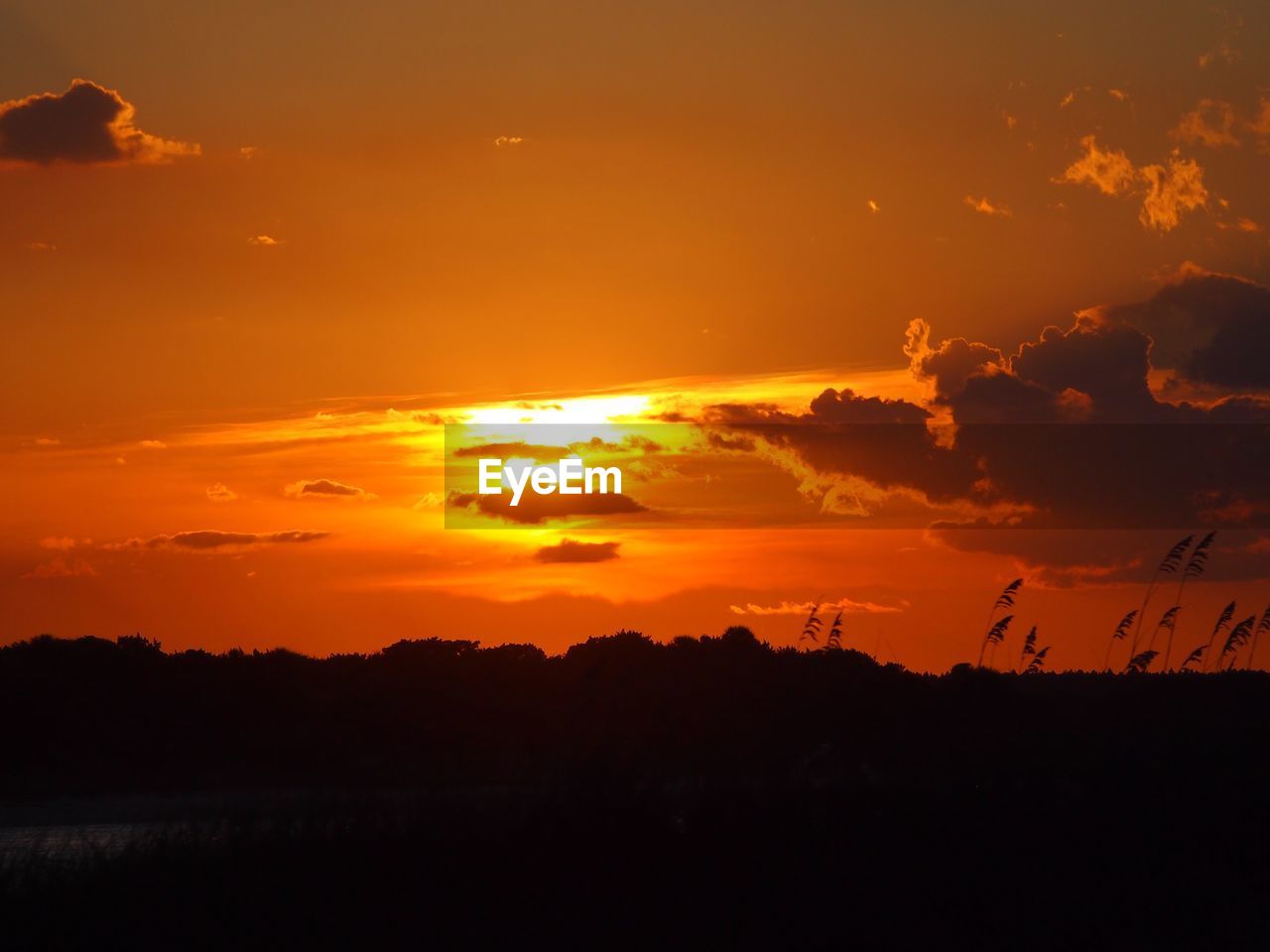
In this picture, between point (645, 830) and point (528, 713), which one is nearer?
point (645, 830)

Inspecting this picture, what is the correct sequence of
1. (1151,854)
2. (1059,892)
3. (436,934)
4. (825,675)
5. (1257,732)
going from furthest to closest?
(825,675)
(1257,732)
(1151,854)
(1059,892)
(436,934)

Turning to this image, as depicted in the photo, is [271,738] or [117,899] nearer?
[117,899]

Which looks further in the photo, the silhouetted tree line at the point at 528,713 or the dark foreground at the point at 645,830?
the silhouetted tree line at the point at 528,713

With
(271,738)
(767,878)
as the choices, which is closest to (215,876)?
(767,878)

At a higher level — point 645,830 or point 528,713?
point 645,830

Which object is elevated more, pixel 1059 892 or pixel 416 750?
pixel 1059 892

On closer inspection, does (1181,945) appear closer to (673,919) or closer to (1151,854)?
(1151,854)

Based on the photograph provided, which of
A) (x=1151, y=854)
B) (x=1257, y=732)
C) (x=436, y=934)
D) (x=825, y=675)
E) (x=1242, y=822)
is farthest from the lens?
(x=825, y=675)

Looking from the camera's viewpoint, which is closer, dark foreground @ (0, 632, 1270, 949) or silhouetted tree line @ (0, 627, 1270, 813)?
dark foreground @ (0, 632, 1270, 949)
